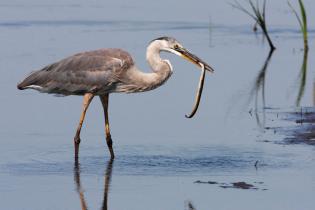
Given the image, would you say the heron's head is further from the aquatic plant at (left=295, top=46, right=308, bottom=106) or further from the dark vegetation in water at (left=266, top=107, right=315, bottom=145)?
the aquatic plant at (left=295, top=46, right=308, bottom=106)

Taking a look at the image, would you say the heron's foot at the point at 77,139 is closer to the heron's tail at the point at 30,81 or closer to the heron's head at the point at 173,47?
the heron's tail at the point at 30,81

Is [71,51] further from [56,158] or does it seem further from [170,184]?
Answer: [170,184]

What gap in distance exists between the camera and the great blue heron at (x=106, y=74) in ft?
37.7

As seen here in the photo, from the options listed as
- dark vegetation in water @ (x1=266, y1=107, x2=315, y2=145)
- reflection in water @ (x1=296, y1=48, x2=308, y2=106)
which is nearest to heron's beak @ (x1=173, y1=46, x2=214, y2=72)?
dark vegetation in water @ (x1=266, y1=107, x2=315, y2=145)

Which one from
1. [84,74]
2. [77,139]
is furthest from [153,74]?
[77,139]

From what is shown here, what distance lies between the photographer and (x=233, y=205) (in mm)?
9023

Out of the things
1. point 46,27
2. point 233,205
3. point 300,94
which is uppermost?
point 46,27

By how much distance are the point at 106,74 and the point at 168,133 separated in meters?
1.24

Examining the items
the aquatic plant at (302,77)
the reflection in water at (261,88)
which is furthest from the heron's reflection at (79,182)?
the aquatic plant at (302,77)

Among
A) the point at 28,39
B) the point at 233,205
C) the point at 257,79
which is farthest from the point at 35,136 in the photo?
the point at 28,39

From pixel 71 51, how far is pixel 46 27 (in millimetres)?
3771

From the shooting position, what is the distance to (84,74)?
11.8 m

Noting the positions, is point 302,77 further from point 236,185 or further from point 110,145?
point 236,185

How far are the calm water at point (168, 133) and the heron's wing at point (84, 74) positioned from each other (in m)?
0.61
